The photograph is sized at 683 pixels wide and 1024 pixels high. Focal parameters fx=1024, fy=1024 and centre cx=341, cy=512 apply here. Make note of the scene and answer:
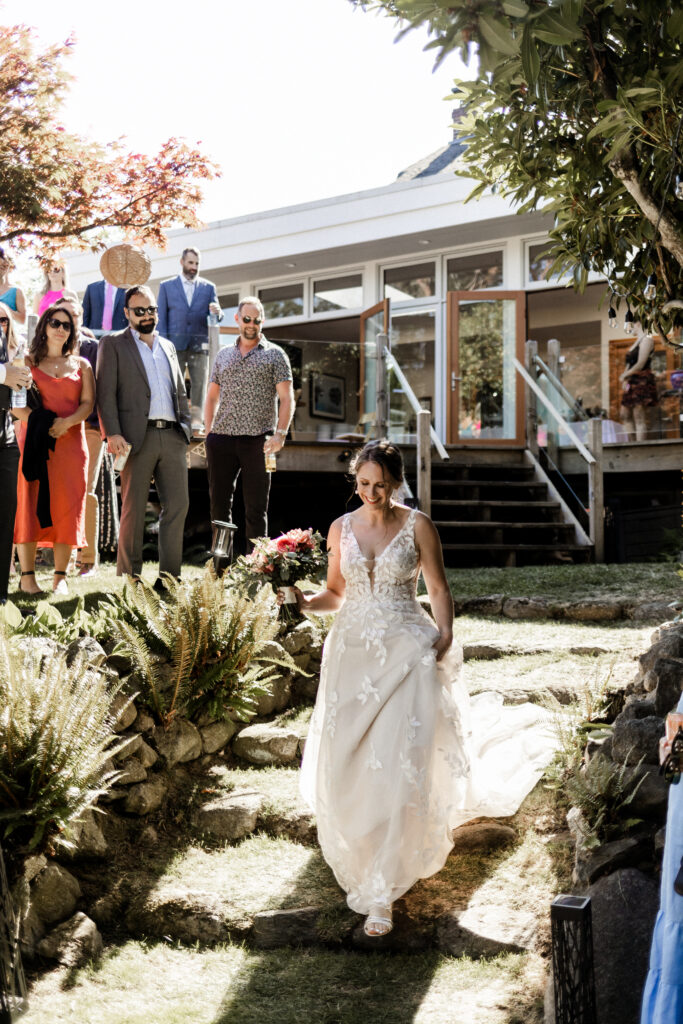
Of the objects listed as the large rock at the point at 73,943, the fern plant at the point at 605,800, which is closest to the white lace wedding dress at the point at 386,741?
the fern plant at the point at 605,800

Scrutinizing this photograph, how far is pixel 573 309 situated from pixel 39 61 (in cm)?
1505

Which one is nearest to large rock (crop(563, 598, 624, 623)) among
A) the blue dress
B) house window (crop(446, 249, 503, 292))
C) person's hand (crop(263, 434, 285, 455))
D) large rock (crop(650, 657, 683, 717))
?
person's hand (crop(263, 434, 285, 455))

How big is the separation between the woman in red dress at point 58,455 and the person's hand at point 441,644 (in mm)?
3324

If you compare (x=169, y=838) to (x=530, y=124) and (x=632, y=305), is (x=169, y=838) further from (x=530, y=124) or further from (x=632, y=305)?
(x=530, y=124)

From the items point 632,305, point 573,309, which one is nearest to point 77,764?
point 632,305

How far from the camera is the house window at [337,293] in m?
17.9

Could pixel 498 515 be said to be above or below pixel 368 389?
below

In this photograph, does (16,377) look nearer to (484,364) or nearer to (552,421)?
(552,421)

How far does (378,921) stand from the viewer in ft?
13.0

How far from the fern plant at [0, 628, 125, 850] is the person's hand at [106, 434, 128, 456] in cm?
248

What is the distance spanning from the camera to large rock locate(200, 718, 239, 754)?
5.72 meters

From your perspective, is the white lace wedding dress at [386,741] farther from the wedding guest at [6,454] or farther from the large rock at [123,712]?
the wedding guest at [6,454]

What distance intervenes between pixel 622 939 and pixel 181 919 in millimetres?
1900

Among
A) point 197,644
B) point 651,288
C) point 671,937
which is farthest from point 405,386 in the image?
point 671,937
